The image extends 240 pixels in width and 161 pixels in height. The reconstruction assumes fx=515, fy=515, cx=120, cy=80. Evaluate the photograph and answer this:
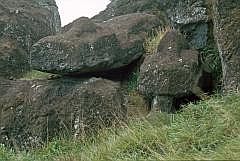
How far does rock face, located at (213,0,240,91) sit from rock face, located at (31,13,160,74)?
2984 mm

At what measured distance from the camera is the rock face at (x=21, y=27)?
1499 centimetres

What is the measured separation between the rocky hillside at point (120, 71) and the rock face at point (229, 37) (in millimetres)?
19

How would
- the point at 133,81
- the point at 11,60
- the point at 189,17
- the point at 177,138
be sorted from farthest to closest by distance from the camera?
1. the point at 11,60
2. the point at 133,81
3. the point at 189,17
4. the point at 177,138

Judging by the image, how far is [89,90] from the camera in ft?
38.2

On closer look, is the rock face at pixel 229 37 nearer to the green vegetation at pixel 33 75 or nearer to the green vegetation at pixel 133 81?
the green vegetation at pixel 133 81

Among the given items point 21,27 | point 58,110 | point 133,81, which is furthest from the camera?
point 21,27

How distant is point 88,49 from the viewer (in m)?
12.3

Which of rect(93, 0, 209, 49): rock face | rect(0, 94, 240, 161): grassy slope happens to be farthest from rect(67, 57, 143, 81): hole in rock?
rect(0, 94, 240, 161): grassy slope

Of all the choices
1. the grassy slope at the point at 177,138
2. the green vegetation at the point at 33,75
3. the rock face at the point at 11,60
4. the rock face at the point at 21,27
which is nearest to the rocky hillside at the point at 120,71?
the rock face at the point at 11,60

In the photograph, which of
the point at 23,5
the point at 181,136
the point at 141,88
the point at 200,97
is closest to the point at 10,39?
the point at 23,5

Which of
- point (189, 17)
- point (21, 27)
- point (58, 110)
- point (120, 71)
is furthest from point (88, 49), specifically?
point (21, 27)

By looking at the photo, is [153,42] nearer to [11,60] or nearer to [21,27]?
[11,60]

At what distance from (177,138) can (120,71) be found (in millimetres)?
5586

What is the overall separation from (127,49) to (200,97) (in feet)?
8.73
